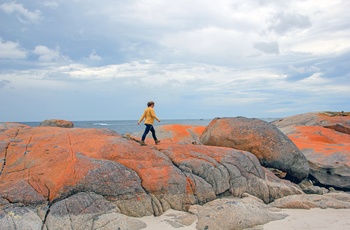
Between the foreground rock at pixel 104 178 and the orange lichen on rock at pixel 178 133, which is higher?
the orange lichen on rock at pixel 178 133

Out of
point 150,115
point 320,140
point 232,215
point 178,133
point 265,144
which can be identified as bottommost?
point 232,215

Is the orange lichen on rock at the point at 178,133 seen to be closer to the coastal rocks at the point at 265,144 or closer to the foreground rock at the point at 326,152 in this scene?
the coastal rocks at the point at 265,144

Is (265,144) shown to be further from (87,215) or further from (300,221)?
(87,215)

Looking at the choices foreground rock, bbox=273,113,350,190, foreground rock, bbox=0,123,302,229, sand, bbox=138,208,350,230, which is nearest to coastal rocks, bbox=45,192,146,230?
foreground rock, bbox=0,123,302,229

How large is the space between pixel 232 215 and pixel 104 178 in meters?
4.06

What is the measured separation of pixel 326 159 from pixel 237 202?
9.18 meters

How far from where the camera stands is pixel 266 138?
1700 cm

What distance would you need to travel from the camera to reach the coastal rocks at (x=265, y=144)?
1659cm

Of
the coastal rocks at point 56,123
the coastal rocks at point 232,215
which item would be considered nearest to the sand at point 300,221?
the coastal rocks at point 232,215

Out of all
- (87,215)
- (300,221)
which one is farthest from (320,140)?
(87,215)

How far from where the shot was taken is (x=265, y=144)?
1686cm

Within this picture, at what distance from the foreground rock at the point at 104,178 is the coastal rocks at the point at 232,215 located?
81 centimetres

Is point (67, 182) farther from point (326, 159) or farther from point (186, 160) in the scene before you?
point (326, 159)

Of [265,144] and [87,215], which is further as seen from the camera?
[265,144]
